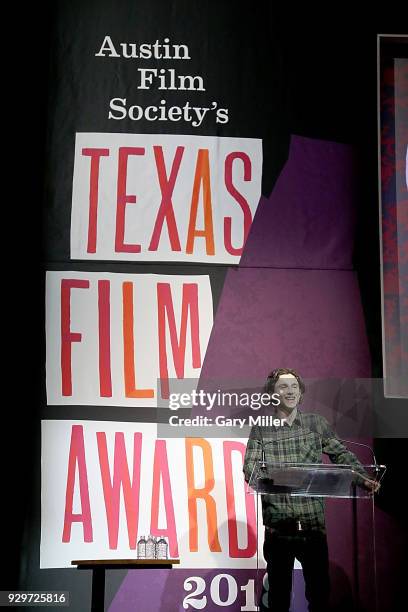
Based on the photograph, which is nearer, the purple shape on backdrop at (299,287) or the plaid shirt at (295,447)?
the plaid shirt at (295,447)

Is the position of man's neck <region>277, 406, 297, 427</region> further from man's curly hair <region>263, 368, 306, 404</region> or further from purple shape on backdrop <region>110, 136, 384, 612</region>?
purple shape on backdrop <region>110, 136, 384, 612</region>

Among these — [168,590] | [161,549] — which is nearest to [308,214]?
[161,549]

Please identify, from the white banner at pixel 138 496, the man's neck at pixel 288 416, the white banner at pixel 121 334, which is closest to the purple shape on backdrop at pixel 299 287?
the white banner at pixel 121 334

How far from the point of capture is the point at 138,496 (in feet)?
14.6

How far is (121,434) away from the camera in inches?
177

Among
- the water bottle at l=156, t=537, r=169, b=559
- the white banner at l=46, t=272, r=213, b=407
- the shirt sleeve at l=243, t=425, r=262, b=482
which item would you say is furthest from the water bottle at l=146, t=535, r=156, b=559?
the white banner at l=46, t=272, r=213, b=407

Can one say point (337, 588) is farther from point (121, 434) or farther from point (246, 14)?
point (246, 14)

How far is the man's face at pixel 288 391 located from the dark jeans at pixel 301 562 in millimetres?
885

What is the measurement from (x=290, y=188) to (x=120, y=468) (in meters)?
1.85

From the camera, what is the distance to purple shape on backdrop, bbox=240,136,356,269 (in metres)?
4.72

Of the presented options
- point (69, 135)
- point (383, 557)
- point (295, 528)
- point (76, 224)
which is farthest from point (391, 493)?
point (69, 135)

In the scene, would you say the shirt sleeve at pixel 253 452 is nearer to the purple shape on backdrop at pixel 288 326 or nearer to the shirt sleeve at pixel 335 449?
the shirt sleeve at pixel 335 449

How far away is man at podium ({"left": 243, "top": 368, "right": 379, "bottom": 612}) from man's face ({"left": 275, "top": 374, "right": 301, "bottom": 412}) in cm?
17

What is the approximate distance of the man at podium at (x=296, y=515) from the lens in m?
3.37
